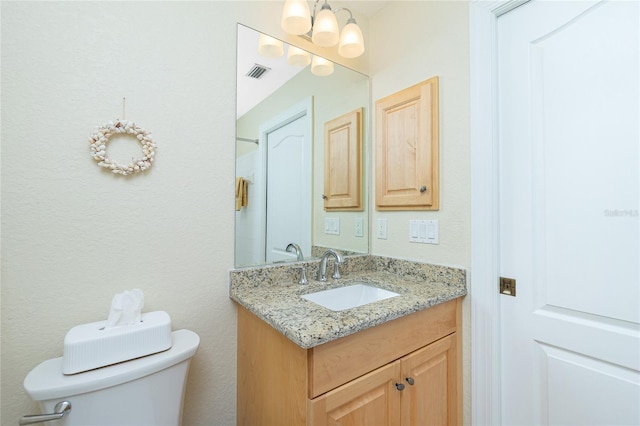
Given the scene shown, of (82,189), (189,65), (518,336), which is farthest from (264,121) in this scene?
(518,336)

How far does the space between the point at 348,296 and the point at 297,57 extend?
1.25m

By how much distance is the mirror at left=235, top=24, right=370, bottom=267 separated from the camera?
1296mm

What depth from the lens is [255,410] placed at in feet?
3.61

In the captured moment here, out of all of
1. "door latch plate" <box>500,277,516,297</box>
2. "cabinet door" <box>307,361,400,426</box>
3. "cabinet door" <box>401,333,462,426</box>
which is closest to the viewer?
"cabinet door" <box>307,361,400,426</box>

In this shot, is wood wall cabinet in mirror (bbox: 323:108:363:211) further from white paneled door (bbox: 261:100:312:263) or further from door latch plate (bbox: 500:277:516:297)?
door latch plate (bbox: 500:277:516:297)

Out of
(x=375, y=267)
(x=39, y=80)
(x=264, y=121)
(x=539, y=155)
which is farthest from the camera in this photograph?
(x=375, y=267)

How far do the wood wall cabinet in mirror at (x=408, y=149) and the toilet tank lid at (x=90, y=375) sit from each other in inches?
46.6

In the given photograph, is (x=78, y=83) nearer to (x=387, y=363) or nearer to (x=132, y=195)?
(x=132, y=195)

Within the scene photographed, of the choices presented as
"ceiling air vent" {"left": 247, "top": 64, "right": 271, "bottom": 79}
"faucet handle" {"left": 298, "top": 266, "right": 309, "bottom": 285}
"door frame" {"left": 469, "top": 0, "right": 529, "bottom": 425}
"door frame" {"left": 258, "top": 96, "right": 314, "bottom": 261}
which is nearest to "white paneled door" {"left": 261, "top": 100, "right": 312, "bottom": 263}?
"door frame" {"left": 258, "top": 96, "right": 314, "bottom": 261}

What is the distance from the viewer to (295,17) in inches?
49.5

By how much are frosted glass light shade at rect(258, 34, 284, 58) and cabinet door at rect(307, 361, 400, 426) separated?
1.43 metres

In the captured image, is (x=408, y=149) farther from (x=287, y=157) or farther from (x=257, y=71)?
(x=257, y=71)

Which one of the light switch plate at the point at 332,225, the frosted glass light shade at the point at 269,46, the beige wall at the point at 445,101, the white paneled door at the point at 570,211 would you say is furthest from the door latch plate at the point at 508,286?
the frosted glass light shade at the point at 269,46

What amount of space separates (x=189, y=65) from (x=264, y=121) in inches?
14.8
